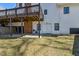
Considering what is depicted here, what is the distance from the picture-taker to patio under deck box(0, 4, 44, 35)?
9.45 ft

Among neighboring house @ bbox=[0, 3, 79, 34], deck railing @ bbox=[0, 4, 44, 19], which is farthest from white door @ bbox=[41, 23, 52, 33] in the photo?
deck railing @ bbox=[0, 4, 44, 19]

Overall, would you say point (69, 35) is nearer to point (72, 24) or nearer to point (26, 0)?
point (72, 24)

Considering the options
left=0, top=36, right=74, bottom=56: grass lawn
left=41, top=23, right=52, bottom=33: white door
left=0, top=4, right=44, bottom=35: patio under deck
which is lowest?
left=0, top=36, right=74, bottom=56: grass lawn

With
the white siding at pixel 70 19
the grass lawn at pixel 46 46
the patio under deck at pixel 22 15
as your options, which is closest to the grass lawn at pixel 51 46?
the grass lawn at pixel 46 46

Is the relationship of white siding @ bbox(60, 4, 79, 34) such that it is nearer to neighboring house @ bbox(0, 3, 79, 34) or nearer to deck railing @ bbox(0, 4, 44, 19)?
neighboring house @ bbox(0, 3, 79, 34)

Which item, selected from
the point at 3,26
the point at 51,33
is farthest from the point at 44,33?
the point at 3,26

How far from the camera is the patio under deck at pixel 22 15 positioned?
2881 millimetres

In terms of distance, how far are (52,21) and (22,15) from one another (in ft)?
1.27

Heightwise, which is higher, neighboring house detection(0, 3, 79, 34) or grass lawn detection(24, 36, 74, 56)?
neighboring house detection(0, 3, 79, 34)

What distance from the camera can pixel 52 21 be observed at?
288 centimetres

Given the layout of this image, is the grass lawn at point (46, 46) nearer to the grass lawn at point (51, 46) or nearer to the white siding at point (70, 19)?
the grass lawn at point (51, 46)

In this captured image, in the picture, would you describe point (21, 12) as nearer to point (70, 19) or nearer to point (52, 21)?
point (52, 21)

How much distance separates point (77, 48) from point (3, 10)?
106 centimetres

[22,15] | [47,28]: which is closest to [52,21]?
[47,28]
